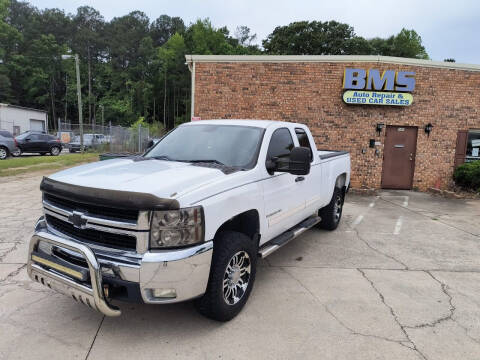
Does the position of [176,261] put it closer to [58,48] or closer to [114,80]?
[114,80]

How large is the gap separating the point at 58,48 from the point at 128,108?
23.2 m

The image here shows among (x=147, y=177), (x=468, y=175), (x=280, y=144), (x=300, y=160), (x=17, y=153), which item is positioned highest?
(x=280, y=144)

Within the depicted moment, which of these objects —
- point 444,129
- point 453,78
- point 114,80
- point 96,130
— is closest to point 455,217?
point 444,129

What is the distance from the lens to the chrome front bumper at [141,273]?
2484 millimetres

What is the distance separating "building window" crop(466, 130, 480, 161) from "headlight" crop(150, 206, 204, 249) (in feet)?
40.2

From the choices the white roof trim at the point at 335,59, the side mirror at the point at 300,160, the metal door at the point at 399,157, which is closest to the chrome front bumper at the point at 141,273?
the side mirror at the point at 300,160

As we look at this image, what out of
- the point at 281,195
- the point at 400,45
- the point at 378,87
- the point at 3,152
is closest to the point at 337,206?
the point at 281,195

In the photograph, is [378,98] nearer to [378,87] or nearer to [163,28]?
[378,87]

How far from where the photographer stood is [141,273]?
248 centimetres

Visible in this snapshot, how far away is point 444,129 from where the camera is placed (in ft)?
37.4

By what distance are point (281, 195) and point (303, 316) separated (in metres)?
1.32

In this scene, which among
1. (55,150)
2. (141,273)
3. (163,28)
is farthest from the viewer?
(163,28)

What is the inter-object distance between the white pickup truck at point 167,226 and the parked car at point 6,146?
64.2 feet

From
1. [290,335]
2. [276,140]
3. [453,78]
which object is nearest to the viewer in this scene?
[290,335]
